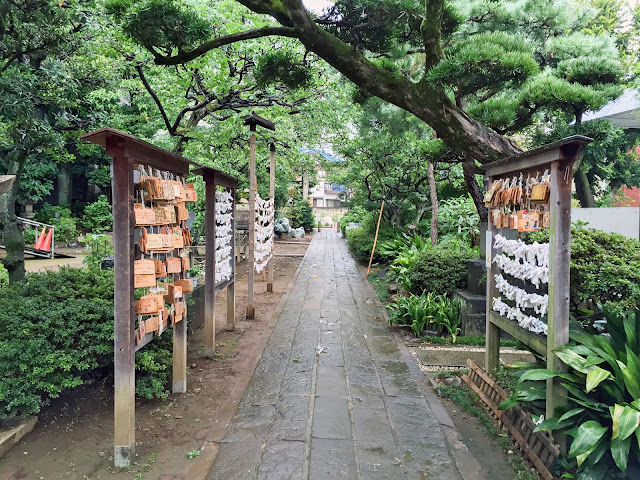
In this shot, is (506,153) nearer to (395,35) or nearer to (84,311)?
(395,35)

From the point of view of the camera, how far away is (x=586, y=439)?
2.31 m

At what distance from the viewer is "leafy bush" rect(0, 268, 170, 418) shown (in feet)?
9.98

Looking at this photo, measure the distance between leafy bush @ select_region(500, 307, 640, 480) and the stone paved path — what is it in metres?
0.75

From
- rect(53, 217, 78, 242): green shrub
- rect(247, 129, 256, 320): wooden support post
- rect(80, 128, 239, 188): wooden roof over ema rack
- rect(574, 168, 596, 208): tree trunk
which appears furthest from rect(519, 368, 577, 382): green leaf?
rect(53, 217, 78, 242): green shrub

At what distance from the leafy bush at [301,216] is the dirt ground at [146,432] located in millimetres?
21012

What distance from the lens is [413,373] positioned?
455 centimetres

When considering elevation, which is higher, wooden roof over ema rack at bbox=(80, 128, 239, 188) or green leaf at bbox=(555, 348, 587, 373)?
wooden roof over ema rack at bbox=(80, 128, 239, 188)

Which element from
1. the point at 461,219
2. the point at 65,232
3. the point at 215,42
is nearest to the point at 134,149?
the point at 215,42

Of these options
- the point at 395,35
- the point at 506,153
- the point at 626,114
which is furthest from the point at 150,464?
the point at 626,114

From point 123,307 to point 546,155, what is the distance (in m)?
2.86

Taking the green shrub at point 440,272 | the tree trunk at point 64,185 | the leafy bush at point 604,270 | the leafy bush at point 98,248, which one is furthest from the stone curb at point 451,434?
the tree trunk at point 64,185

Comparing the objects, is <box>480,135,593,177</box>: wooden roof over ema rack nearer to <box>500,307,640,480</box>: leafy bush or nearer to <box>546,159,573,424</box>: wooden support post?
<box>546,159,573,424</box>: wooden support post

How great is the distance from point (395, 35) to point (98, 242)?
5.00 metres

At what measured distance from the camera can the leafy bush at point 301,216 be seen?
25809mm
